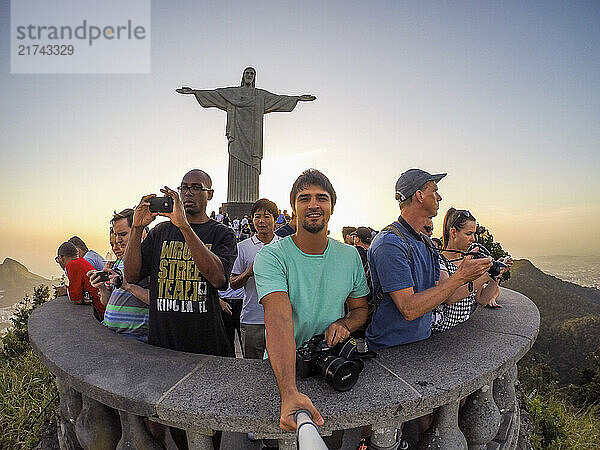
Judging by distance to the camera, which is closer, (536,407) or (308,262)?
(308,262)

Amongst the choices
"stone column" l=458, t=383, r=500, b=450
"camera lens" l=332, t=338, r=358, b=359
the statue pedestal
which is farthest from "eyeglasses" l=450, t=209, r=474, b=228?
the statue pedestal

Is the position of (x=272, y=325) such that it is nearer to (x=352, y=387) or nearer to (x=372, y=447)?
(x=352, y=387)

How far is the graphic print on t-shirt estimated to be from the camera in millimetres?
2352

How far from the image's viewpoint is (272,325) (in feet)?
5.34

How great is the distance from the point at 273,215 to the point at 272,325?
2.30 m

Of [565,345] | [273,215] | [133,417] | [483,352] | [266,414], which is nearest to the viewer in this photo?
[266,414]

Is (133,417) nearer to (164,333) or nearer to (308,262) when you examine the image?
(164,333)

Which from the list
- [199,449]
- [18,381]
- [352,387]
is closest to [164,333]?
[199,449]

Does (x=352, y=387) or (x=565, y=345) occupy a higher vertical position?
(x=352, y=387)

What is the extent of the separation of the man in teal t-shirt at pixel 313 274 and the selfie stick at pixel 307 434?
0.37m

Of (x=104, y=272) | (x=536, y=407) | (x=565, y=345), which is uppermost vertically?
(x=104, y=272)

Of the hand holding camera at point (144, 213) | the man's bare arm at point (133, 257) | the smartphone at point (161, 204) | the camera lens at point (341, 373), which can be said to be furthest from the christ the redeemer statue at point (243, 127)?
the camera lens at point (341, 373)

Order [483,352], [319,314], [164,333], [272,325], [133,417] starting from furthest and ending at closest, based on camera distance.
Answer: [164,333] → [483,352] → [319,314] → [133,417] → [272,325]

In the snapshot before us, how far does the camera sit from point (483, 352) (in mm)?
1999
